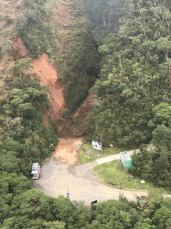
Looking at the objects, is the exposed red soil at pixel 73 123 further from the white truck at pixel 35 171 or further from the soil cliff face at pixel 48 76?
the white truck at pixel 35 171

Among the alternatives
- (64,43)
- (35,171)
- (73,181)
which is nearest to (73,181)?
(73,181)

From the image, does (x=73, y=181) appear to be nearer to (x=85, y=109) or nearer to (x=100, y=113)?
(x=100, y=113)

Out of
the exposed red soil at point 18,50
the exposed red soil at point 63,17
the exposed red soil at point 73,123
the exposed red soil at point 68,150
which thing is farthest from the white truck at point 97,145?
the exposed red soil at point 63,17

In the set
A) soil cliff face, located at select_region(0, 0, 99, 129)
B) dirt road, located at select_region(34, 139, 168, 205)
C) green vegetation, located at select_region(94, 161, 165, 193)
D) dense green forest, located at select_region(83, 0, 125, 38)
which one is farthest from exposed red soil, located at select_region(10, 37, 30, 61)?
dense green forest, located at select_region(83, 0, 125, 38)

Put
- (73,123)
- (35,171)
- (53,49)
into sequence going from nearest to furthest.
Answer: (35,171)
(73,123)
(53,49)

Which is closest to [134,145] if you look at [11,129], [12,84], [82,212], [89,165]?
[89,165]
